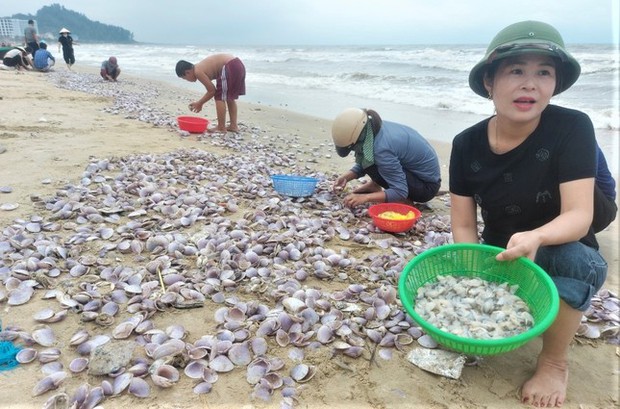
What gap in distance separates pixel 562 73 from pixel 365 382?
185cm

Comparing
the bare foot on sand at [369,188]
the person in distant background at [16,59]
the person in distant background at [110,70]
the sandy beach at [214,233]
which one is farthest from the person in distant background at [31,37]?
the bare foot on sand at [369,188]

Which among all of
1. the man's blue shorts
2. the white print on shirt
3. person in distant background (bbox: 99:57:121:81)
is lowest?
the man's blue shorts

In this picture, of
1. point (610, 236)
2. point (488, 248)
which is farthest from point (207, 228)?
point (610, 236)

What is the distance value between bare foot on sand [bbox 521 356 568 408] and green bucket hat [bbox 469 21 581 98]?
1439 mm

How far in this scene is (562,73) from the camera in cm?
217

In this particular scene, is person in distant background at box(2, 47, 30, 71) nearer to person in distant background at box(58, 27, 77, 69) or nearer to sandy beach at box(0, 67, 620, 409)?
person in distant background at box(58, 27, 77, 69)

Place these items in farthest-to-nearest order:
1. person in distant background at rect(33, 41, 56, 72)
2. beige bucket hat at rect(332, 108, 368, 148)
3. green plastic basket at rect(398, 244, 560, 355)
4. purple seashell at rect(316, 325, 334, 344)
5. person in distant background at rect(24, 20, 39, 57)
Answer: person in distant background at rect(24, 20, 39, 57) < person in distant background at rect(33, 41, 56, 72) < beige bucket hat at rect(332, 108, 368, 148) < purple seashell at rect(316, 325, 334, 344) < green plastic basket at rect(398, 244, 560, 355)

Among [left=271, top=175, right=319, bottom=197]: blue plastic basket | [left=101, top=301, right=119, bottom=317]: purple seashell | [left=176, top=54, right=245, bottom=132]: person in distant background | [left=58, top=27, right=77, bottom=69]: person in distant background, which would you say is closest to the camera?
[left=101, top=301, right=119, bottom=317]: purple seashell

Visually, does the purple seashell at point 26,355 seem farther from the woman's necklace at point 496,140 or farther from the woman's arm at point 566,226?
the woman's necklace at point 496,140

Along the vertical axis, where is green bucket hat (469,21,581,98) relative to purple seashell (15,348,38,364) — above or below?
above

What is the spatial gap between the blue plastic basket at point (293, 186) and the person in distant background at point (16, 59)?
62.8ft

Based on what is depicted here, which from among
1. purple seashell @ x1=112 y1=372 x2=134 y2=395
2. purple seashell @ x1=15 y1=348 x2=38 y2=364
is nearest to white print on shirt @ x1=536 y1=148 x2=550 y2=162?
purple seashell @ x1=112 y1=372 x2=134 y2=395

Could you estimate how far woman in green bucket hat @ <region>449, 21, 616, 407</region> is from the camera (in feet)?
6.54

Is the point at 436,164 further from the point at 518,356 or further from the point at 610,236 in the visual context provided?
the point at 518,356
